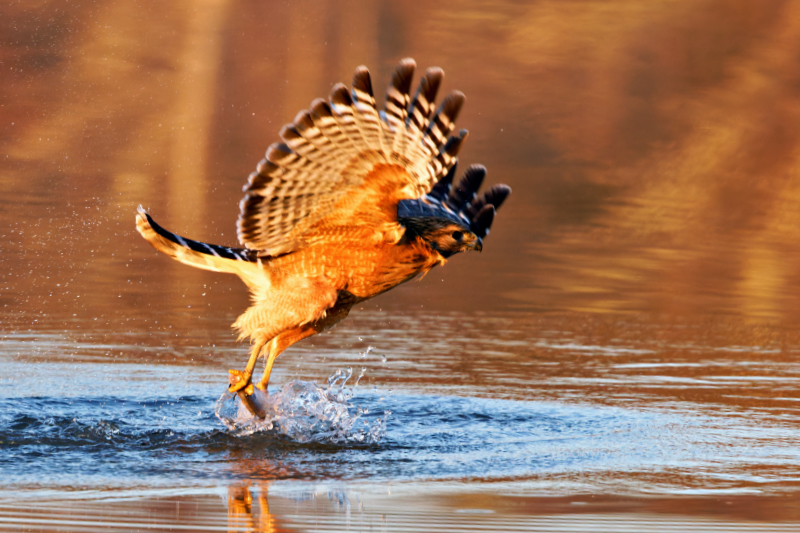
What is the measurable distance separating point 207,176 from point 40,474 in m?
12.1

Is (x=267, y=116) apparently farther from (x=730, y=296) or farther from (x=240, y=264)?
(x=240, y=264)

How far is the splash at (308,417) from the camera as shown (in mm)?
6414

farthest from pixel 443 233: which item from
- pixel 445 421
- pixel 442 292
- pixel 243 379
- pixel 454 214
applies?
pixel 442 292

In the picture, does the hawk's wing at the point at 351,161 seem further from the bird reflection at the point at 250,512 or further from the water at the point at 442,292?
the bird reflection at the point at 250,512

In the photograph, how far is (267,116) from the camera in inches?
800

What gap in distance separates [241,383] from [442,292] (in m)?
4.73

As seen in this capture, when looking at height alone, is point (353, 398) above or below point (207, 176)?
above

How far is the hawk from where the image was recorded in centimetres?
574

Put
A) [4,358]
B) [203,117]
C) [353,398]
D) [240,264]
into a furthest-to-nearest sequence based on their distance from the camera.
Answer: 1. [203,117]
2. [4,358]
3. [353,398]
4. [240,264]

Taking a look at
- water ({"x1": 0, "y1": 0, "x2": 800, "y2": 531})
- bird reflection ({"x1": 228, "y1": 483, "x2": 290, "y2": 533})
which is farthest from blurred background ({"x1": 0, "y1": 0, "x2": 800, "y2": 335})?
bird reflection ({"x1": 228, "y1": 483, "x2": 290, "y2": 533})

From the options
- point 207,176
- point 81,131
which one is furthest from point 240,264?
point 81,131

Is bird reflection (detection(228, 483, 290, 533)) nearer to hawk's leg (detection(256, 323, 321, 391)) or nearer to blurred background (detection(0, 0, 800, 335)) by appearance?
hawk's leg (detection(256, 323, 321, 391))

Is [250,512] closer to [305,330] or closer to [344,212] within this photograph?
[344,212]

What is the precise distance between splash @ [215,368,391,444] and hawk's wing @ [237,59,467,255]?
34.1 inches
